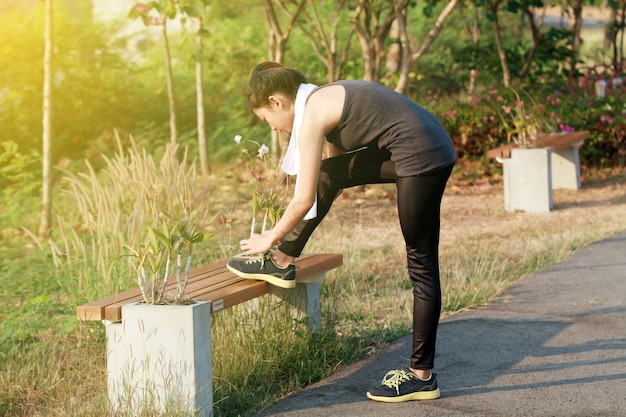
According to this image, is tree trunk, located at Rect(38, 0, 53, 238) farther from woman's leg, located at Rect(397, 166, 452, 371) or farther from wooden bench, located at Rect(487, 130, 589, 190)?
woman's leg, located at Rect(397, 166, 452, 371)

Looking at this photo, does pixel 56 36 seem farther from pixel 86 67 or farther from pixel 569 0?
pixel 569 0

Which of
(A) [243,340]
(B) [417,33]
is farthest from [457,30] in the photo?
(A) [243,340]

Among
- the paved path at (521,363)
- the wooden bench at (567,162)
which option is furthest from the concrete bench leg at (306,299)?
the wooden bench at (567,162)

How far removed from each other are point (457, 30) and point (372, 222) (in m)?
12.1

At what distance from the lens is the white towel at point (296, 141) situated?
3.98 m

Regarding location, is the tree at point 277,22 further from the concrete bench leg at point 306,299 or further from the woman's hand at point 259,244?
the woman's hand at point 259,244

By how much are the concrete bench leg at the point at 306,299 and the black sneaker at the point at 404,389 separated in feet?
2.58

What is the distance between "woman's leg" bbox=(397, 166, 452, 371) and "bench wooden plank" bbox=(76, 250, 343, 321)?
2.20 feet

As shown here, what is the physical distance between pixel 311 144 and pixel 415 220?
0.54 metres

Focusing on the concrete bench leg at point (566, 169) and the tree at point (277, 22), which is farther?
the concrete bench leg at point (566, 169)

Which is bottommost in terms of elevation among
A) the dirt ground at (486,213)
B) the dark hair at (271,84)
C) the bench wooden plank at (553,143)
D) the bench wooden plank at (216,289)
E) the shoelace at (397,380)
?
the shoelace at (397,380)

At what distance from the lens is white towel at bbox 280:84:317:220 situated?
398cm

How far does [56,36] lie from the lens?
14.5 meters

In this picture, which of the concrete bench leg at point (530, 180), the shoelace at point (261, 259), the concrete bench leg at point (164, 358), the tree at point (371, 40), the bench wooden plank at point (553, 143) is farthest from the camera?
the tree at point (371, 40)
